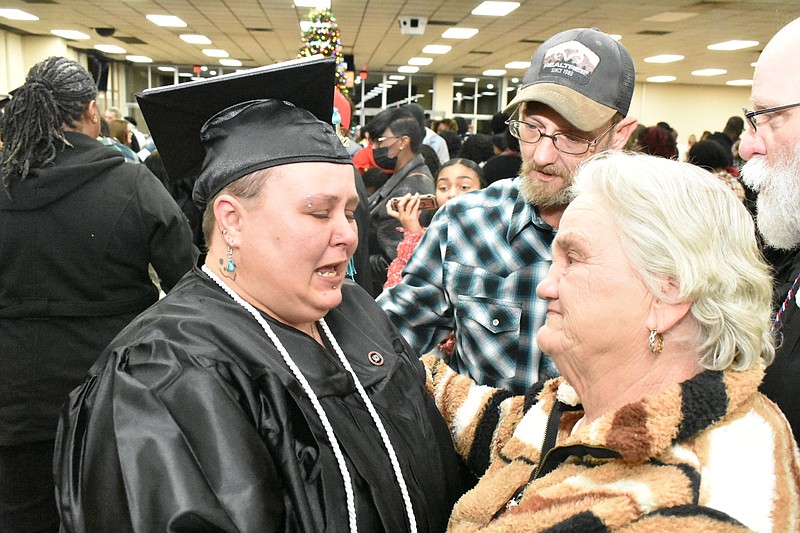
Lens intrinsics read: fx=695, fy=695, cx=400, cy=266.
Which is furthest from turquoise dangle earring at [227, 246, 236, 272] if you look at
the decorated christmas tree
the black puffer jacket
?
the decorated christmas tree

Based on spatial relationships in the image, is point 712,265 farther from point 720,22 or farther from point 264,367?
point 720,22

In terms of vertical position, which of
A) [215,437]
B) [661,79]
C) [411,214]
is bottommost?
[215,437]

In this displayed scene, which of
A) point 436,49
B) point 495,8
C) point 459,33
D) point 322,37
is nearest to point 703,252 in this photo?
point 322,37

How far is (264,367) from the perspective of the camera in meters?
1.16

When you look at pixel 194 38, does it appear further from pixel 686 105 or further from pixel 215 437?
pixel 215 437

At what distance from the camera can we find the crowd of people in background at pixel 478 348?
3.34ft

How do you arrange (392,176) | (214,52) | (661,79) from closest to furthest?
(392,176) < (214,52) < (661,79)

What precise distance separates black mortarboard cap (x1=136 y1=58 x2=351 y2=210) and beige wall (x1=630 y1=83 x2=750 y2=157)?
21545mm

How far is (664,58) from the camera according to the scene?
15.9 m

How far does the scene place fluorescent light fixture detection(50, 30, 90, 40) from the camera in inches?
584

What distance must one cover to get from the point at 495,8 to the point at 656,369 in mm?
10852

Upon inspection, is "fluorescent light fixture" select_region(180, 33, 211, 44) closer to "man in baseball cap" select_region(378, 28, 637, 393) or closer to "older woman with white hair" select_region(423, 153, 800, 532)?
"man in baseball cap" select_region(378, 28, 637, 393)

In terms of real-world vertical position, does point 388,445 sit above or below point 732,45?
below

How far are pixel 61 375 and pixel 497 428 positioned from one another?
1751mm
